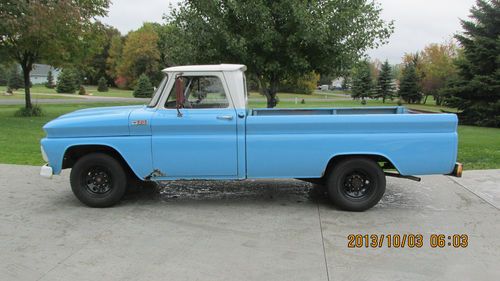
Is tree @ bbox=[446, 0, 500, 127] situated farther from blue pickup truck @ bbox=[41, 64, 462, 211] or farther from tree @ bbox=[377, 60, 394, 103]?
tree @ bbox=[377, 60, 394, 103]

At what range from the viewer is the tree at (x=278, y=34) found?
42.4 ft

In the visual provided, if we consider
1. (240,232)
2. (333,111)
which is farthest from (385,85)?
(240,232)

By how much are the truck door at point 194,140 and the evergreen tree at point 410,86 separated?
54.2 metres

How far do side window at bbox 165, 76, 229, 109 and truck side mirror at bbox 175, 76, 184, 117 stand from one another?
10 centimetres

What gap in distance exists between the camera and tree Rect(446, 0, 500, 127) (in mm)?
25250

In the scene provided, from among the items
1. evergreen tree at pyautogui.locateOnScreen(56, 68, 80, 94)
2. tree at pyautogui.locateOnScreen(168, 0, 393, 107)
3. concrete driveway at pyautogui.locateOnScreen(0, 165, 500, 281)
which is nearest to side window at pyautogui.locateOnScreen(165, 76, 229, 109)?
concrete driveway at pyautogui.locateOnScreen(0, 165, 500, 281)

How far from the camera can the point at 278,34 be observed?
13281mm

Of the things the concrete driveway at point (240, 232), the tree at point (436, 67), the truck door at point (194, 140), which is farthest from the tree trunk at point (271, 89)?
the tree at point (436, 67)

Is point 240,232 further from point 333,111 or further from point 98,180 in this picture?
point 333,111

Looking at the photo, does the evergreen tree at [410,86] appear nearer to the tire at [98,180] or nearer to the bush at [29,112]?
the bush at [29,112]

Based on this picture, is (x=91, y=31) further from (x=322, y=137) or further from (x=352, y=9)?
(x=322, y=137)

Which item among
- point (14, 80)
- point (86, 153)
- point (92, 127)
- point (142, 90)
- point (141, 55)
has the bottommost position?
point (86, 153)

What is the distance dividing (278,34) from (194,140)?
7795 millimetres

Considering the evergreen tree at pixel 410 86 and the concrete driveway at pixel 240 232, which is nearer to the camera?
the concrete driveway at pixel 240 232
